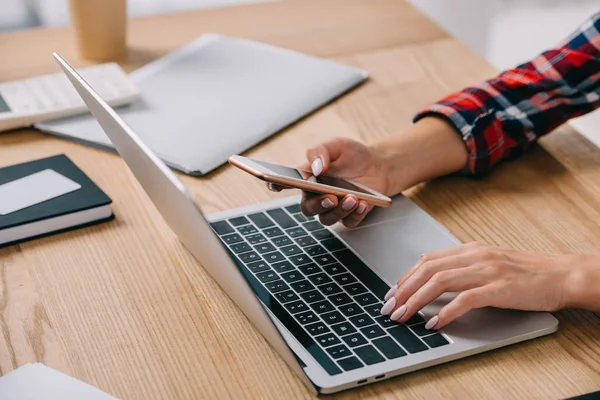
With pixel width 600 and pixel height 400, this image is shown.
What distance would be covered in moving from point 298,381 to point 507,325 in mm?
229

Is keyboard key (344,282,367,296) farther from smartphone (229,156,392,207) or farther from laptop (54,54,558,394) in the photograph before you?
smartphone (229,156,392,207)

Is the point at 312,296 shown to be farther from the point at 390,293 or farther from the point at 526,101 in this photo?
the point at 526,101

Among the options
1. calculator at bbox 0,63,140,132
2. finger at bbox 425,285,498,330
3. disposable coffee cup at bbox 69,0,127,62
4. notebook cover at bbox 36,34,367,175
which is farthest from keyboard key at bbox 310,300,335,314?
disposable coffee cup at bbox 69,0,127,62

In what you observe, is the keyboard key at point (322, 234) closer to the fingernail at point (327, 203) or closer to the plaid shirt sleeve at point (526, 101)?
the fingernail at point (327, 203)

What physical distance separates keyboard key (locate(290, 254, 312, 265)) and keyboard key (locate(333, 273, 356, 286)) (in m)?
0.05

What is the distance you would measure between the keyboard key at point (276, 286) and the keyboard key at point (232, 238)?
9 centimetres

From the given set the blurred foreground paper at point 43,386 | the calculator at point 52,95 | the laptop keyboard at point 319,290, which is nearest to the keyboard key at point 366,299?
the laptop keyboard at point 319,290

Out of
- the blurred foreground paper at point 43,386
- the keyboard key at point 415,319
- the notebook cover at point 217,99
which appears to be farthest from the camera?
the notebook cover at point 217,99

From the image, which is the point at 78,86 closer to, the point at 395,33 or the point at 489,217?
the point at 489,217

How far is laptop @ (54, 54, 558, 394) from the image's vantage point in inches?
29.4

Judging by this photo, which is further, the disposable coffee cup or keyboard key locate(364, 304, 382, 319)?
the disposable coffee cup

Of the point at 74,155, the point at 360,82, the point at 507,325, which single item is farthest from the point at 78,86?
the point at 360,82

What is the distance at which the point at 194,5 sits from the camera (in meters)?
2.45

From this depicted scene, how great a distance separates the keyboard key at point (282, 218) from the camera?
3.27 ft
